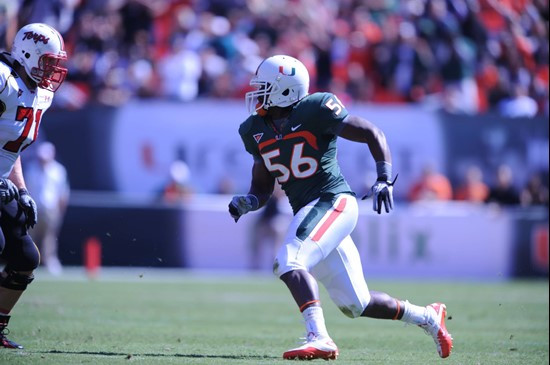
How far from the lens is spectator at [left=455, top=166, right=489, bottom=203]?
1599 cm

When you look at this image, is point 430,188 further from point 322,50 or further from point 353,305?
point 353,305

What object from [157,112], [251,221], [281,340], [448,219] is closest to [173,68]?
[157,112]

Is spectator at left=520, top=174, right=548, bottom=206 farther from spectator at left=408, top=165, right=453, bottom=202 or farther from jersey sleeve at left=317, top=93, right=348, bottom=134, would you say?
jersey sleeve at left=317, top=93, right=348, bottom=134

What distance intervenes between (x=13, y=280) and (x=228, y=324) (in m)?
2.82

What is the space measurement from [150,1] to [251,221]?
4.49m

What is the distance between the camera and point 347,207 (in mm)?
6535

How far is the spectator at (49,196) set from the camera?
14898mm

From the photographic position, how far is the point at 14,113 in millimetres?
6570

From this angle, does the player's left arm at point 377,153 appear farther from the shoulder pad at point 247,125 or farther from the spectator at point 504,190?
the spectator at point 504,190

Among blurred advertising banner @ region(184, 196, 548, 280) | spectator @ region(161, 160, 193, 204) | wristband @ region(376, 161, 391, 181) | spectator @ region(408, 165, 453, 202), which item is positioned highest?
wristband @ region(376, 161, 391, 181)

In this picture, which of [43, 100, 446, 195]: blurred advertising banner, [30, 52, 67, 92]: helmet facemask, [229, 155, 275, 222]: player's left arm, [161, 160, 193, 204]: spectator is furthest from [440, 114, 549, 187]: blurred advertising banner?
[30, 52, 67, 92]: helmet facemask

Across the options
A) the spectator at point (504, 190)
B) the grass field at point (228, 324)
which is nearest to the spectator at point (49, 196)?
the grass field at point (228, 324)

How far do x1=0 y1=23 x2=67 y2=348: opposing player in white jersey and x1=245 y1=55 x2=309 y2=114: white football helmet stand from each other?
1.35 m

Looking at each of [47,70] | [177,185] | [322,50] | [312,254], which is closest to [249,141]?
[312,254]
